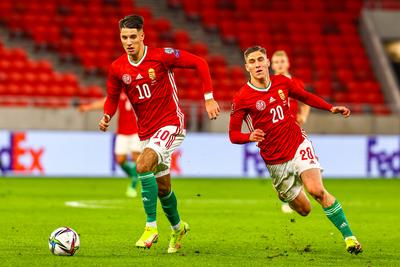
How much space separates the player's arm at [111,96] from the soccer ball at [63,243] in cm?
117

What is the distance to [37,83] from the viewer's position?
25.6 metres

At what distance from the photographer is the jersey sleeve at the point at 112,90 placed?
938 cm

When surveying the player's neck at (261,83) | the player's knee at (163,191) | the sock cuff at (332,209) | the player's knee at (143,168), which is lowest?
the sock cuff at (332,209)

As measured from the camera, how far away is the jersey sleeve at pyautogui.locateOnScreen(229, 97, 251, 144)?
887 centimetres

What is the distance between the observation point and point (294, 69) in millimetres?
28984

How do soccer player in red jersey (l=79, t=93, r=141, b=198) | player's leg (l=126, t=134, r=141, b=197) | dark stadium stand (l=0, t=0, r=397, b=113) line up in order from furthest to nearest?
dark stadium stand (l=0, t=0, r=397, b=113) → soccer player in red jersey (l=79, t=93, r=141, b=198) → player's leg (l=126, t=134, r=141, b=197)

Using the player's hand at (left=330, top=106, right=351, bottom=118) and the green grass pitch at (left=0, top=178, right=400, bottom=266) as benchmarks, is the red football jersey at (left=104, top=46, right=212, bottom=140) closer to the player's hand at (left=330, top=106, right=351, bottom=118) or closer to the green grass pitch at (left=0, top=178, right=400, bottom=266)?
the green grass pitch at (left=0, top=178, right=400, bottom=266)

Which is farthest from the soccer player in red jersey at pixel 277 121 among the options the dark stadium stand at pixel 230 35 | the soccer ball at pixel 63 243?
the dark stadium stand at pixel 230 35

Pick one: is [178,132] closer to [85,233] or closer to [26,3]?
[85,233]

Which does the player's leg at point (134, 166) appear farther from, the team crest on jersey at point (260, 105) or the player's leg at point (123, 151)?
the team crest on jersey at point (260, 105)

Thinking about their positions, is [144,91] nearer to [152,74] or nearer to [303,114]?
[152,74]

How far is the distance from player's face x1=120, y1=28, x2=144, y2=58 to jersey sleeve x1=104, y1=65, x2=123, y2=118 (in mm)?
274

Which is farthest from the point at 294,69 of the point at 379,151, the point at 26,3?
the point at 26,3

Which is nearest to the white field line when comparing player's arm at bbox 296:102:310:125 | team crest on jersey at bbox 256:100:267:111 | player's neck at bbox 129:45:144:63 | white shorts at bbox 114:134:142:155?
white shorts at bbox 114:134:142:155
